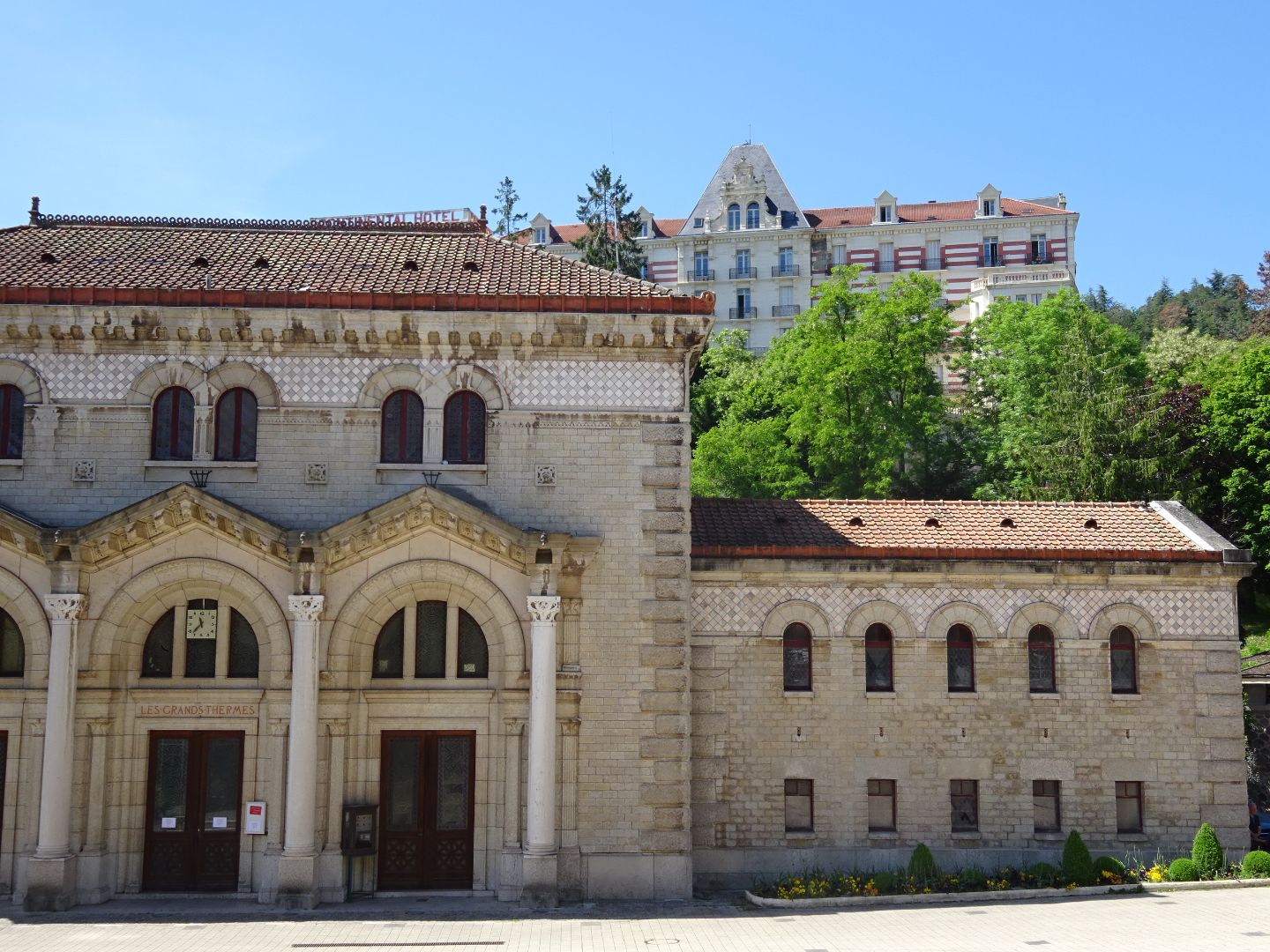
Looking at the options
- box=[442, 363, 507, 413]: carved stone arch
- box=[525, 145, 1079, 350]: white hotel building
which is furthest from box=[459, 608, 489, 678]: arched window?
box=[525, 145, 1079, 350]: white hotel building

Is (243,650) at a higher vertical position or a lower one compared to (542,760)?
higher

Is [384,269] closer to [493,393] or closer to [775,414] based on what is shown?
[493,393]

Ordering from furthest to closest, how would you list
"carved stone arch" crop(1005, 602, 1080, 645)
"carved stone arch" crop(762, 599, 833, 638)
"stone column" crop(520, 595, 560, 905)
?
"carved stone arch" crop(1005, 602, 1080, 645)
"carved stone arch" crop(762, 599, 833, 638)
"stone column" crop(520, 595, 560, 905)

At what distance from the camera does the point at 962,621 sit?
24.4 meters

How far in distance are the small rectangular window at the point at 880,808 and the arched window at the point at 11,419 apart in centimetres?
1767

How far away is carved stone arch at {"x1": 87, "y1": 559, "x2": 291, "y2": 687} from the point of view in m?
21.6

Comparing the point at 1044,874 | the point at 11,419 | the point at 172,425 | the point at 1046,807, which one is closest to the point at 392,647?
the point at 172,425

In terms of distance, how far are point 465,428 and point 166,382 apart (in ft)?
18.5

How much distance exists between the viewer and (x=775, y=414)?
56.5 metres

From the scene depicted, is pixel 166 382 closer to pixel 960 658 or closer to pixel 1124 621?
pixel 960 658

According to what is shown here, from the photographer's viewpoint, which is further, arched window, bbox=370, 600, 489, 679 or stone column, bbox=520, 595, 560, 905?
arched window, bbox=370, 600, 489, 679

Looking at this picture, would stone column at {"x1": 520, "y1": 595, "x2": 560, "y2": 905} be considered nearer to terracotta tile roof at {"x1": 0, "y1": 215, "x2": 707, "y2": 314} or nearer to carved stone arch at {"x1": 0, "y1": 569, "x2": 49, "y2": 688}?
terracotta tile roof at {"x1": 0, "y1": 215, "x2": 707, "y2": 314}

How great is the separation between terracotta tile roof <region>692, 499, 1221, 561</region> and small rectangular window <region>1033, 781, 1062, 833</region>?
15.1 feet

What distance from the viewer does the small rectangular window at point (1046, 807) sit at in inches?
947
